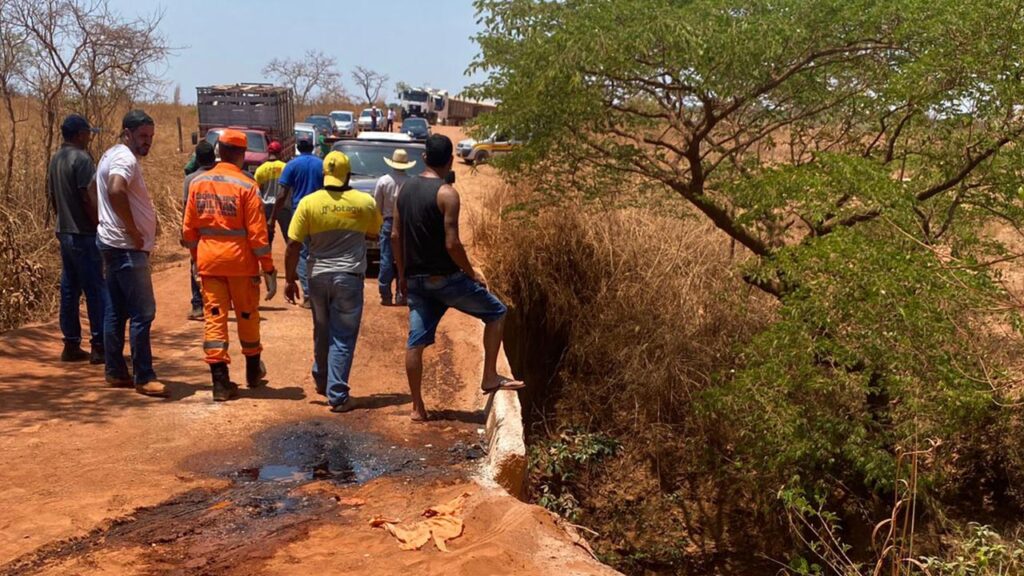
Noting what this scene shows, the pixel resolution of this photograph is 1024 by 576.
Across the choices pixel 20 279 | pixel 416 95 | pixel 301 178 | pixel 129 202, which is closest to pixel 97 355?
pixel 129 202

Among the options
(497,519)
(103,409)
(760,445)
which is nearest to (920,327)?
(760,445)

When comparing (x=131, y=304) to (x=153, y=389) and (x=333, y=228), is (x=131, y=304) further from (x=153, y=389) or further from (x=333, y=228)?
(x=333, y=228)

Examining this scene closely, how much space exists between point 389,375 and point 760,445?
11.3 feet

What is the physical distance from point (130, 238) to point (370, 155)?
723 centimetres

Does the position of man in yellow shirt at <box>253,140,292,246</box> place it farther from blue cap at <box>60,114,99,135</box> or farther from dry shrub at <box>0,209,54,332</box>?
blue cap at <box>60,114,99,135</box>

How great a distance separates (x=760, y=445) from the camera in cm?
813

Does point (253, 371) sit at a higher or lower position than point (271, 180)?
lower

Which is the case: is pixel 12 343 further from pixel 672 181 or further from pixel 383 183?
pixel 672 181

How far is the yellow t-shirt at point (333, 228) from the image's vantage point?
5.91m

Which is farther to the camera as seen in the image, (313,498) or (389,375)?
(389,375)

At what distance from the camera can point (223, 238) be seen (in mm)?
5914

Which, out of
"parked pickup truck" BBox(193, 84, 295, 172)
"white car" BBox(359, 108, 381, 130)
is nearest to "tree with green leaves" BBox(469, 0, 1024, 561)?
"parked pickup truck" BBox(193, 84, 295, 172)

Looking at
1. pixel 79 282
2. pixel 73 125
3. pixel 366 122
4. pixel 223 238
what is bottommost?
pixel 79 282

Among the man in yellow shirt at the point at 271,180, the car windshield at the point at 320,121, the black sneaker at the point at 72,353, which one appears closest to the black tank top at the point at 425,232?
the black sneaker at the point at 72,353
